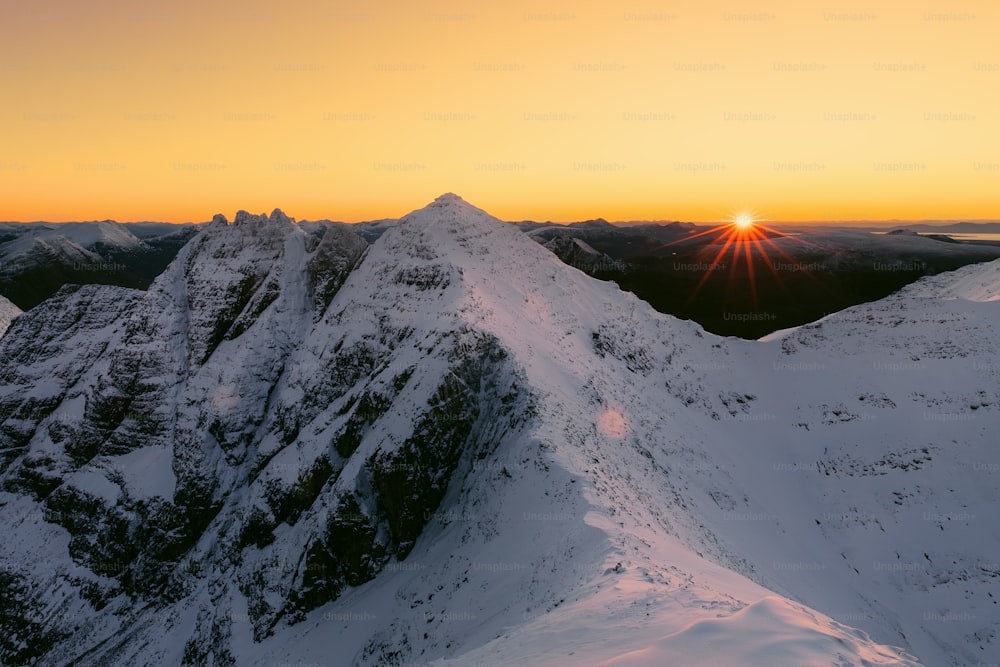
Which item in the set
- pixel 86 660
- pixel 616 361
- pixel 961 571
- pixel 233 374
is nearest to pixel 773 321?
pixel 616 361

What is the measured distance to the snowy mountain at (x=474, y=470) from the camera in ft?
73.7

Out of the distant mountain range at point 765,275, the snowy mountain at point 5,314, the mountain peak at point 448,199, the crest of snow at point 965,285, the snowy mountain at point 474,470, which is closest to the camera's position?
the snowy mountain at point 474,470

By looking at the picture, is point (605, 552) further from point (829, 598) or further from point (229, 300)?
point (229, 300)

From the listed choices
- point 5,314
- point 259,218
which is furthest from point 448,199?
point 5,314

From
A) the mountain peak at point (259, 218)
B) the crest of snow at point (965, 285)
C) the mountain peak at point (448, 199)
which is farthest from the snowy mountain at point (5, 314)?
the crest of snow at point (965, 285)

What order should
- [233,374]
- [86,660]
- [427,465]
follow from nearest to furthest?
[427,465], [86,660], [233,374]

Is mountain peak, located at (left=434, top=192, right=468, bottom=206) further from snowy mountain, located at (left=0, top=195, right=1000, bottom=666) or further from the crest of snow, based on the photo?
the crest of snow

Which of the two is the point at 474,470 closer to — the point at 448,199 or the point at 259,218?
the point at 448,199

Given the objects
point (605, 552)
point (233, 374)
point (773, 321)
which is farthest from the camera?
point (773, 321)

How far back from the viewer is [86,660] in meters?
39.3

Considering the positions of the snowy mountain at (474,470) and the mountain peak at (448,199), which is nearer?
the snowy mountain at (474,470)

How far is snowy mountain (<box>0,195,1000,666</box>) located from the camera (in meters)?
22.5

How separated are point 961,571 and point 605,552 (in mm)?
25283

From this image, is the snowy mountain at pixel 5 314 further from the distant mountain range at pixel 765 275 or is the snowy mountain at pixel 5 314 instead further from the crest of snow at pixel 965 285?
the crest of snow at pixel 965 285
